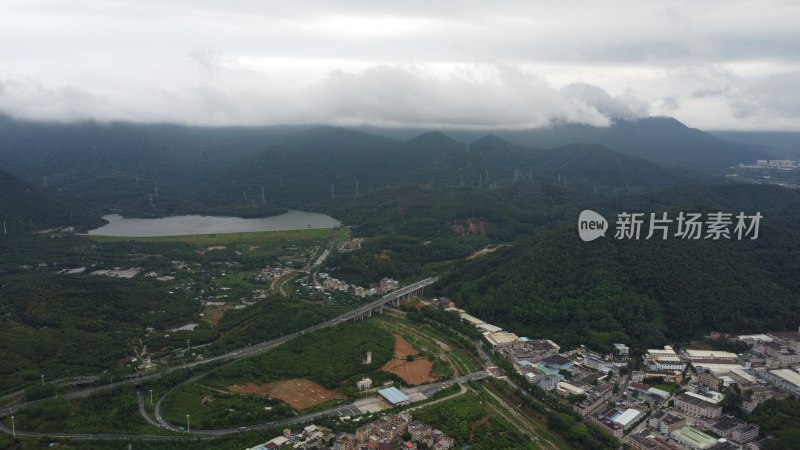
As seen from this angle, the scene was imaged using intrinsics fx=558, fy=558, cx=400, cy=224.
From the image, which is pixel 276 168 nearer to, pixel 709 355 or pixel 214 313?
pixel 214 313

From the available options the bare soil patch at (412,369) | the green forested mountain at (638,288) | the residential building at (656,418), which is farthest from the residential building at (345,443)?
the green forested mountain at (638,288)

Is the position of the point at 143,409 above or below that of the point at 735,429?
below

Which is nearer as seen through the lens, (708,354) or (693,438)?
(693,438)

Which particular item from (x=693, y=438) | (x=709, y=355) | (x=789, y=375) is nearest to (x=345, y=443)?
(x=693, y=438)

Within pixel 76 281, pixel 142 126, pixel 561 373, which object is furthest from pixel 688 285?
pixel 142 126

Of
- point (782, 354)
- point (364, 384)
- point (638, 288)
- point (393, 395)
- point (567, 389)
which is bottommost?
point (567, 389)

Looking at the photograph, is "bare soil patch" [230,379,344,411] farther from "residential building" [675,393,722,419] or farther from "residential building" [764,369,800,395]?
"residential building" [764,369,800,395]
